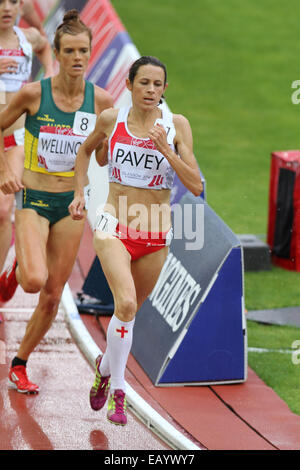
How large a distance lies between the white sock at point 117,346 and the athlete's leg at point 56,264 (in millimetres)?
815

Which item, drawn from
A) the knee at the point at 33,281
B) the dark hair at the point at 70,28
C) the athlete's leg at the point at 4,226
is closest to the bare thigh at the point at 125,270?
the knee at the point at 33,281

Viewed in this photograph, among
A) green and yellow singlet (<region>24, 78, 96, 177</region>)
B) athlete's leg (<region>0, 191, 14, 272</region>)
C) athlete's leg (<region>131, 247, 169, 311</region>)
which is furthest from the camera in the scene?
athlete's leg (<region>0, 191, 14, 272</region>)

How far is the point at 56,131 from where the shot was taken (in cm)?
697

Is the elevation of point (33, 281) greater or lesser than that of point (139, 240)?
lesser

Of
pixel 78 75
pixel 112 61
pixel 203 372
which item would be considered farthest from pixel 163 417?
pixel 112 61

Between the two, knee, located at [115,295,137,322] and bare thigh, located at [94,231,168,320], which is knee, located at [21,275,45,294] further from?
knee, located at [115,295,137,322]

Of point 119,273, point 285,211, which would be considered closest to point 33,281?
point 119,273

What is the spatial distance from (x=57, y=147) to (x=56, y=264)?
0.84 m

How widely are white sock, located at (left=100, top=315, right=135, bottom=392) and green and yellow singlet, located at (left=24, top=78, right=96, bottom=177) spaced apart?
1.33 m

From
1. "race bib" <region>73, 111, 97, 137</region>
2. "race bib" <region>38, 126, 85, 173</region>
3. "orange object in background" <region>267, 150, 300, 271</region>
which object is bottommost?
"orange object in background" <region>267, 150, 300, 271</region>

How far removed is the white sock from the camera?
6.33 m

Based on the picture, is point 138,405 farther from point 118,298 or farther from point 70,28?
point 70,28

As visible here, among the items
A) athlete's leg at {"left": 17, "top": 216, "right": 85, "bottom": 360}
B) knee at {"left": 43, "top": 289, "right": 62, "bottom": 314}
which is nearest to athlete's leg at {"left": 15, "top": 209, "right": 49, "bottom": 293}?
athlete's leg at {"left": 17, "top": 216, "right": 85, "bottom": 360}

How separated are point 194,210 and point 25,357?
6.36ft
